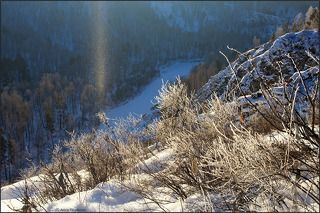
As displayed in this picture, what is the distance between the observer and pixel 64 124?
70.3 meters

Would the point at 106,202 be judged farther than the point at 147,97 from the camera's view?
No

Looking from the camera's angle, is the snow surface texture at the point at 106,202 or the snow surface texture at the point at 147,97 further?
the snow surface texture at the point at 147,97

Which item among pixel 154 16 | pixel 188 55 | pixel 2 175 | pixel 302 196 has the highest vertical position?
pixel 154 16

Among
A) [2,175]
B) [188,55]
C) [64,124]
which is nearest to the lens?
[2,175]

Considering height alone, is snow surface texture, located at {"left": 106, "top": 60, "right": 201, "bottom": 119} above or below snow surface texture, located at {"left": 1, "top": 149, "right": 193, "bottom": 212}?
above

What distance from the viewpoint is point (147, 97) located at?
88.5 m

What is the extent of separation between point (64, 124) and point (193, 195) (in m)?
68.4

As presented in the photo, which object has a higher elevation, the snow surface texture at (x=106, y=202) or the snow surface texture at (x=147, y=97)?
the snow surface texture at (x=147, y=97)

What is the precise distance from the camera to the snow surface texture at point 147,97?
76750mm

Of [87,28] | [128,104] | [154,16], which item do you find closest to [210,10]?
[154,16]

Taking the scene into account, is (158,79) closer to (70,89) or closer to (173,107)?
(70,89)

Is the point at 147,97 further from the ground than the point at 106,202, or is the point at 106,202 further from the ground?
the point at 147,97

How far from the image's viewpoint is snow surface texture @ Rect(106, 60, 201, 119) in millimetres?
76750

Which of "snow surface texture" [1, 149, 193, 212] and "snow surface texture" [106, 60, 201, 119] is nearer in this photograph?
"snow surface texture" [1, 149, 193, 212]
